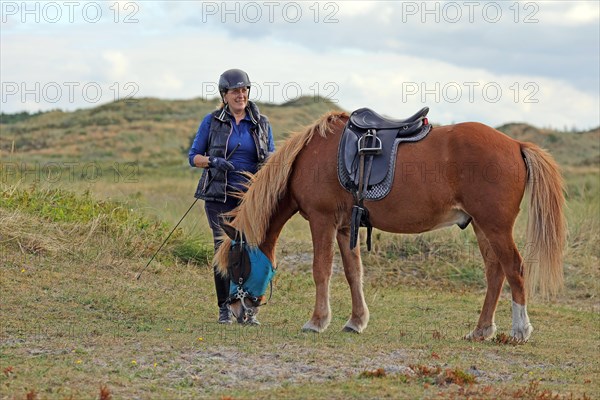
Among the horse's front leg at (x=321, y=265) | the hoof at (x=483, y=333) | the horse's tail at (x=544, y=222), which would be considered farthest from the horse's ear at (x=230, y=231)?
the horse's tail at (x=544, y=222)

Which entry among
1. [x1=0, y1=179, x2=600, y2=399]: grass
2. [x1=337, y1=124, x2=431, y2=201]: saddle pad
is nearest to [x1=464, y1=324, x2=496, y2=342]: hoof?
[x1=0, y1=179, x2=600, y2=399]: grass

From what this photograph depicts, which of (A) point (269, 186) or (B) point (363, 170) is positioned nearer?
(B) point (363, 170)

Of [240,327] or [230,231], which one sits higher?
Answer: [230,231]

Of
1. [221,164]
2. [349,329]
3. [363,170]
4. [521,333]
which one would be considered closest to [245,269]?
[221,164]

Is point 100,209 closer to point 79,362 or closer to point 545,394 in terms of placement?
point 79,362

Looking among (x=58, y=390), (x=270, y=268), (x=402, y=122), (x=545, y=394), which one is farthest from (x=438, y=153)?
(x=58, y=390)

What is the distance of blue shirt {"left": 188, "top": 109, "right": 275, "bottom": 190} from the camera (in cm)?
817

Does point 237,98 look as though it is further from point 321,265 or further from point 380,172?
point 321,265

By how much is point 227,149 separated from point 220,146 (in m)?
0.07

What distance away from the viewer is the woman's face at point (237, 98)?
805 cm

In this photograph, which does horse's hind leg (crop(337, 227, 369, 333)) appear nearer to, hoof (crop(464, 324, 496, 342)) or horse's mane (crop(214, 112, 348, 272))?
horse's mane (crop(214, 112, 348, 272))

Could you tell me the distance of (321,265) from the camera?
768cm

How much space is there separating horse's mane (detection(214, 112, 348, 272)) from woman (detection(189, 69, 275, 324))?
0.33 m

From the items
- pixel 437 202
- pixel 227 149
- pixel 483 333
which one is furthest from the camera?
pixel 227 149
